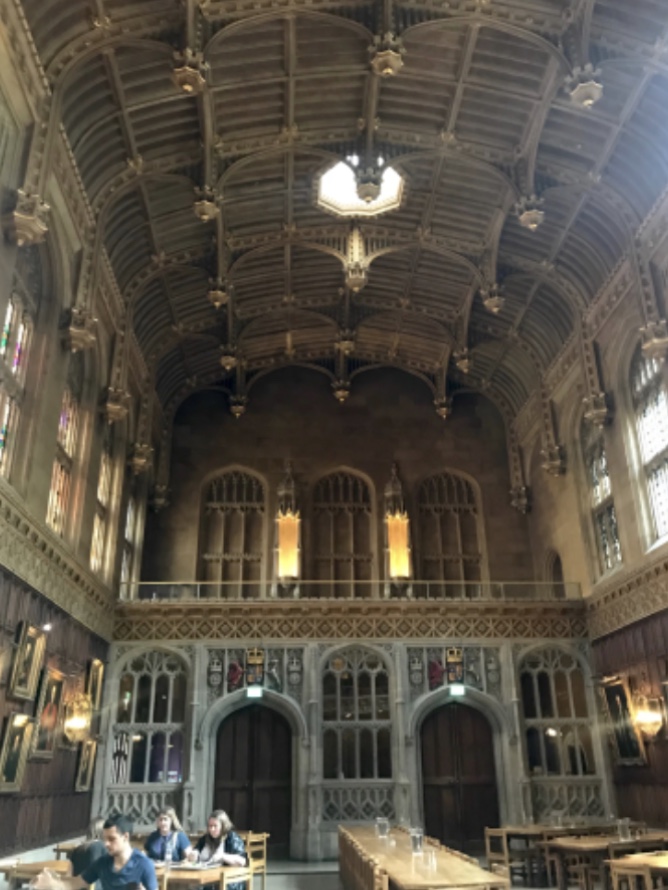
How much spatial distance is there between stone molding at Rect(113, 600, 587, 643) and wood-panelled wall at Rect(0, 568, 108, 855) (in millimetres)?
1855

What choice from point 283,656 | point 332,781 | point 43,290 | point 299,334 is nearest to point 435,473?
point 299,334

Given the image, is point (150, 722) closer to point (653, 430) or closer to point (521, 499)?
point (521, 499)

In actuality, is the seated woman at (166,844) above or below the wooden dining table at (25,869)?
above

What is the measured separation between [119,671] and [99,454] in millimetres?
5178

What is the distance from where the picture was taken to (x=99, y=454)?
57.7 ft

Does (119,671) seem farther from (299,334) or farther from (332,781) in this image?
(299,334)

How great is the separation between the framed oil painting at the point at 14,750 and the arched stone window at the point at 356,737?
25.0 feet

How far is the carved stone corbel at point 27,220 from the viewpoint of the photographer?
11.8 m

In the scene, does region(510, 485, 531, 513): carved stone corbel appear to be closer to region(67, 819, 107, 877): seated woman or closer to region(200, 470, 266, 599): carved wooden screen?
region(200, 470, 266, 599): carved wooden screen

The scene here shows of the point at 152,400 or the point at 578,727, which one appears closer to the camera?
the point at 578,727

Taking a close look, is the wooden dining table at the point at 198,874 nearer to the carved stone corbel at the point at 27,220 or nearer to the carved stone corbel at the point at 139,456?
the carved stone corbel at the point at 27,220

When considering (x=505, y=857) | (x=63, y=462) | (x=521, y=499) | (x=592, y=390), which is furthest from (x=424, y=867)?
(x=521, y=499)

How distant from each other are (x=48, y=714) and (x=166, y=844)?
216 inches

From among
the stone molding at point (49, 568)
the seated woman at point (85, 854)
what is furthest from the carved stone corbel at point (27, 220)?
the seated woman at point (85, 854)
